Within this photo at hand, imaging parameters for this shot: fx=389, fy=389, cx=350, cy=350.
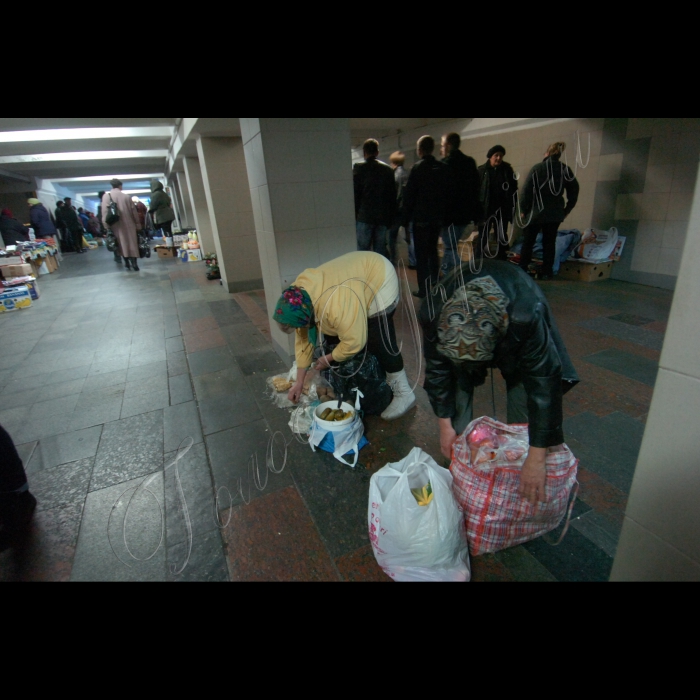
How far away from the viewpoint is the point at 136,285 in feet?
28.1

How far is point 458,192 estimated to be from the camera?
4.60 m

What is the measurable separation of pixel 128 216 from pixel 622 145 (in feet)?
34.1

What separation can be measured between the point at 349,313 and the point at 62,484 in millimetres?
2111

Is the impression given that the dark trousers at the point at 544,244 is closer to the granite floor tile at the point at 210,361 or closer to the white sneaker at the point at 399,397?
the white sneaker at the point at 399,397

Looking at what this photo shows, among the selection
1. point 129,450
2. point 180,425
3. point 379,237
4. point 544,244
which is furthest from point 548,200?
point 129,450

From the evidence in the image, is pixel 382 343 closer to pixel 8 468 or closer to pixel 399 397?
pixel 399 397

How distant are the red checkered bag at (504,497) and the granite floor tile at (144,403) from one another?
2.65 meters

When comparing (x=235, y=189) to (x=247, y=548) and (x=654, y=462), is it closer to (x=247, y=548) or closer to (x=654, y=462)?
(x=247, y=548)

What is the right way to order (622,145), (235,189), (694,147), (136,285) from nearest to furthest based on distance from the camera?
(694,147)
(622,145)
(235,189)
(136,285)

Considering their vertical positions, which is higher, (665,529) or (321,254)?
(321,254)

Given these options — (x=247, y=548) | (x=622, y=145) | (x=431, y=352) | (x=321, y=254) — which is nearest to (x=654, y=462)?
(x=431, y=352)

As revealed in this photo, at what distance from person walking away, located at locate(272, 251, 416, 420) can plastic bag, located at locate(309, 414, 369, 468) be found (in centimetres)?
35

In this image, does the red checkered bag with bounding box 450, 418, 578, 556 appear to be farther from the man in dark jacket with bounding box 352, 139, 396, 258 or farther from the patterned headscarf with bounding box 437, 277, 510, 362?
the man in dark jacket with bounding box 352, 139, 396, 258

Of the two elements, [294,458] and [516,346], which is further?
[294,458]
